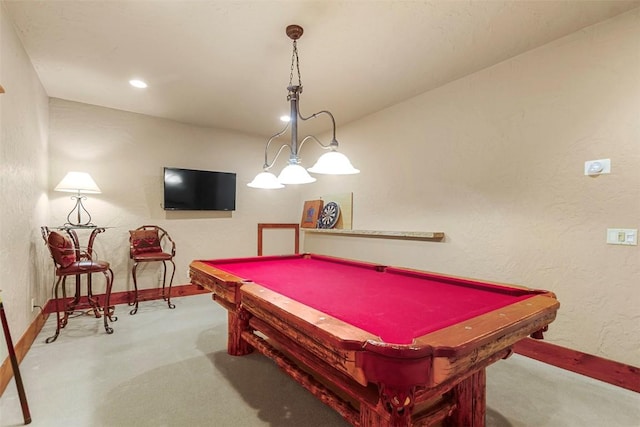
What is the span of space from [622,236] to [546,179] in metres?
0.62

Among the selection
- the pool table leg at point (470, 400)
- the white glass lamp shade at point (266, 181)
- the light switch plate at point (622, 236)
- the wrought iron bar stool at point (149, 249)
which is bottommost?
the pool table leg at point (470, 400)

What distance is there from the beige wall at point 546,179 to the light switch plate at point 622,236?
4 centimetres

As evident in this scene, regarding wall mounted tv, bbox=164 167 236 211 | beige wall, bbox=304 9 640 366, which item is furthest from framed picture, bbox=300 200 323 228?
beige wall, bbox=304 9 640 366

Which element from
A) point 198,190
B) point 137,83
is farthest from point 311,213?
point 137,83

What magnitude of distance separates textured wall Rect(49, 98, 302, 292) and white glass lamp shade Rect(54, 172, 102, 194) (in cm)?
58

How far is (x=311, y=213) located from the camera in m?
4.98

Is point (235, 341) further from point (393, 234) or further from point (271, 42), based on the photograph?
point (271, 42)

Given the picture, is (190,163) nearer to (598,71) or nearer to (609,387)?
(598,71)

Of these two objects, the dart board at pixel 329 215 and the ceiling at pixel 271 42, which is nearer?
the ceiling at pixel 271 42

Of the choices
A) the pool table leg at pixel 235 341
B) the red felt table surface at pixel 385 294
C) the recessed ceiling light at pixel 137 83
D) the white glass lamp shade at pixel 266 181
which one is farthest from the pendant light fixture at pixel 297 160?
the recessed ceiling light at pixel 137 83

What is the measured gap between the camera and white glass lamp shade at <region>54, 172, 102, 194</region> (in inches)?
122

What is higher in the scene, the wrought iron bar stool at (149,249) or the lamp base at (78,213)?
the lamp base at (78,213)

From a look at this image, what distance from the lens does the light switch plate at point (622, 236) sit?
6.57 feet

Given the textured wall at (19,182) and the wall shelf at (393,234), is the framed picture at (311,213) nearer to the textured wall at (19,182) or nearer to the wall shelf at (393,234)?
the wall shelf at (393,234)
